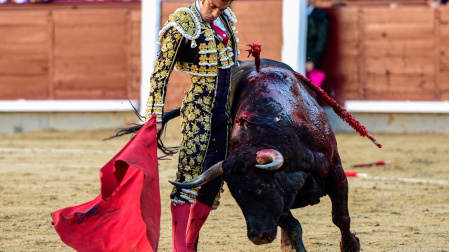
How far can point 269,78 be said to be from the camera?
121 inches

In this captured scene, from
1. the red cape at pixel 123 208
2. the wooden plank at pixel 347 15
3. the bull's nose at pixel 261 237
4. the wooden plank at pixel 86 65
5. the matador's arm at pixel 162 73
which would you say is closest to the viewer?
the bull's nose at pixel 261 237

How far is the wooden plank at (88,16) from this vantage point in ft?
29.9

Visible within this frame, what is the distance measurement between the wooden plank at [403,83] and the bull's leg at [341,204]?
18.9ft

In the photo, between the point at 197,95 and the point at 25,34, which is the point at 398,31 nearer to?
the point at 25,34

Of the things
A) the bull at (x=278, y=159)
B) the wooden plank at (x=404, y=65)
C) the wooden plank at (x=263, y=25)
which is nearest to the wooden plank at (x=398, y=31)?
the wooden plank at (x=404, y=65)

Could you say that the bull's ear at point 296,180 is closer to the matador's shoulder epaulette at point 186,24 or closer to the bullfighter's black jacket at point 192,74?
the bullfighter's black jacket at point 192,74

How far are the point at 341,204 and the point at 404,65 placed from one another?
5.90 m

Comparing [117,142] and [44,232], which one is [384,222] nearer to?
[44,232]

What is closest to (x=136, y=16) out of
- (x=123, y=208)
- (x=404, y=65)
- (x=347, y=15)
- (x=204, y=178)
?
(x=347, y=15)

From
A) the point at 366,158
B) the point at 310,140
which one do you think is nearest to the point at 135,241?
the point at 310,140

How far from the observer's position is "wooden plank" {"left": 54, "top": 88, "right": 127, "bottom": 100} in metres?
9.20

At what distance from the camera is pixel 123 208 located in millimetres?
2838

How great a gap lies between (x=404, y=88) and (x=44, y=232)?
5.77m

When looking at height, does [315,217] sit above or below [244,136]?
below
